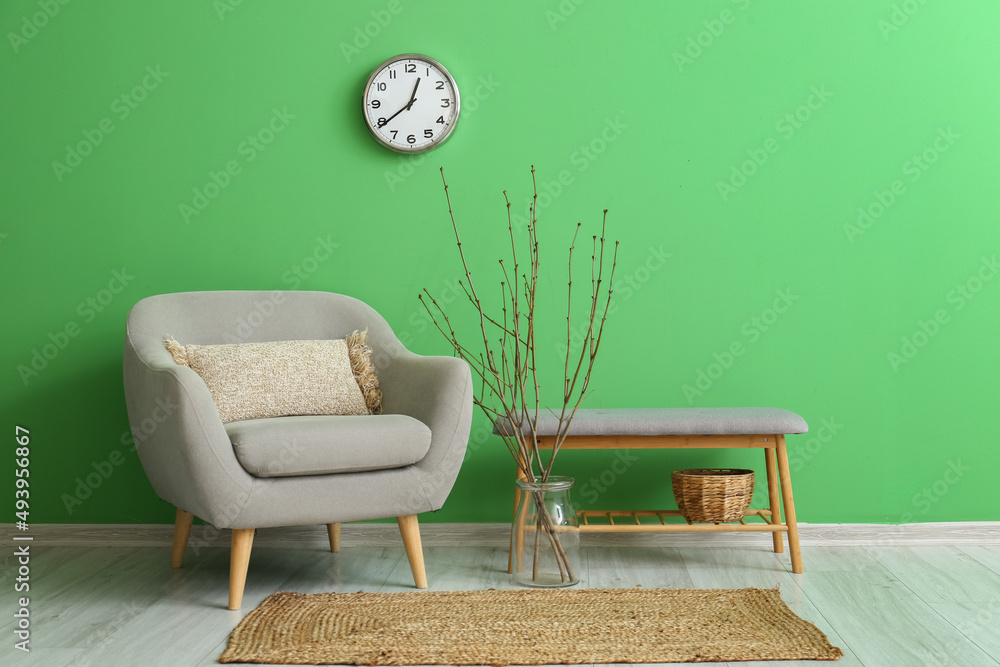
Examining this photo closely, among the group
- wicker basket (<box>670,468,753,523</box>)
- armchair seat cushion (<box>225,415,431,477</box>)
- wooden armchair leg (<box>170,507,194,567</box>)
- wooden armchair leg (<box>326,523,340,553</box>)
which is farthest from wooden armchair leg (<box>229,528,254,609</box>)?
wicker basket (<box>670,468,753,523</box>)

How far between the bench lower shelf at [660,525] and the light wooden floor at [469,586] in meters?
0.10

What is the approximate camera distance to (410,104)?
2.89m

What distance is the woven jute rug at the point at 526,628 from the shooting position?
70.2 inches

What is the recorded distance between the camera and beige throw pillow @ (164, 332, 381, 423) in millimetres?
2447

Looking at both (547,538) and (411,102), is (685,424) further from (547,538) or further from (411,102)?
(411,102)

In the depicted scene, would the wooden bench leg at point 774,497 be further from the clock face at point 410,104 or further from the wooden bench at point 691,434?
the clock face at point 410,104

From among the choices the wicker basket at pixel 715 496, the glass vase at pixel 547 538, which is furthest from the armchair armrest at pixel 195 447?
the wicker basket at pixel 715 496

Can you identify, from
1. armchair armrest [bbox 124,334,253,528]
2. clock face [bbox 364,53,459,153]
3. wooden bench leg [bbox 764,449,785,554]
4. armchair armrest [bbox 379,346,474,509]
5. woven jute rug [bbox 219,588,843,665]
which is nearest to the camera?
woven jute rug [bbox 219,588,843,665]

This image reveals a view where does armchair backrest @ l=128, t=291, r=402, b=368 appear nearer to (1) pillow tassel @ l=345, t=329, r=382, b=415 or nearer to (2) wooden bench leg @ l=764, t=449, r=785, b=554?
(1) pillow tassel @ l=345, t=329, r=382, b=415

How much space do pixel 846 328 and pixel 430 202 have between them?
4.78 feet

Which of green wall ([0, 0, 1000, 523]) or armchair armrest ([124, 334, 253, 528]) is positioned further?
green wall ([0, 0, 1000, 523])

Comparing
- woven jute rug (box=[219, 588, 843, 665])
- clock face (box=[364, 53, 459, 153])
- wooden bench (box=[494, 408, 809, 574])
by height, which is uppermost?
clock face (box=[364, 53, 459, 153])

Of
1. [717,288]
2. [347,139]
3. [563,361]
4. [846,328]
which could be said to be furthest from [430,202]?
[846,328]

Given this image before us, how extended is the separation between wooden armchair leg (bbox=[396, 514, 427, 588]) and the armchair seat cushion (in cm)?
17
